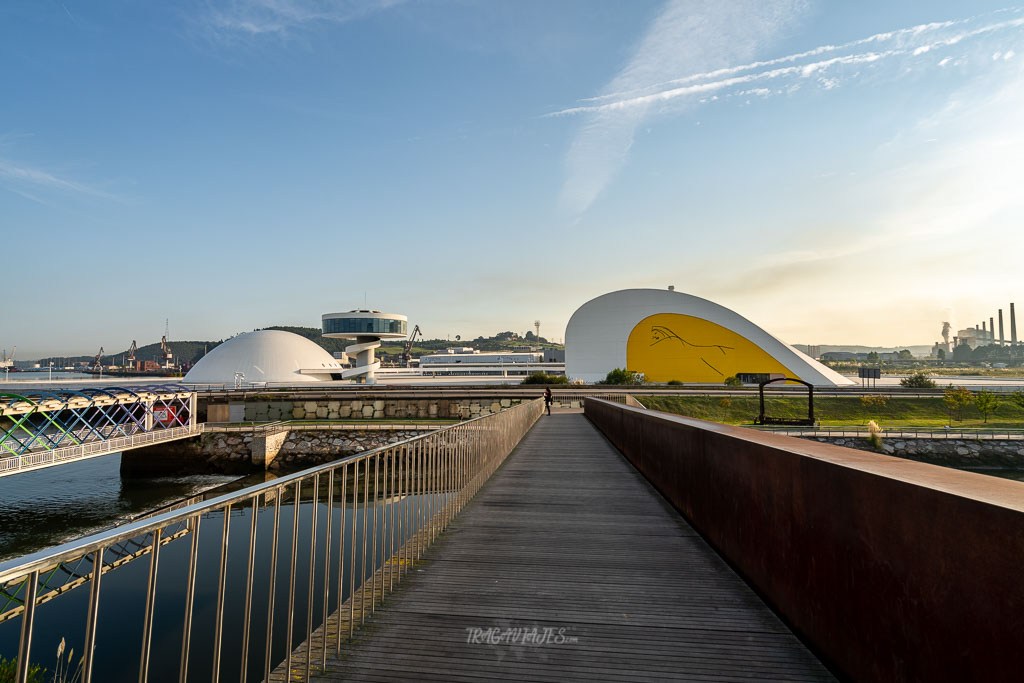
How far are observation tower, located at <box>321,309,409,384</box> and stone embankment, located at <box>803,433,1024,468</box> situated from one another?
200 ft

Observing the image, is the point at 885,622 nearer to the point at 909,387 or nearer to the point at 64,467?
the point at 64,467

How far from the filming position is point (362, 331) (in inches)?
2879

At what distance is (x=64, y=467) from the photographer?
83.6 feet

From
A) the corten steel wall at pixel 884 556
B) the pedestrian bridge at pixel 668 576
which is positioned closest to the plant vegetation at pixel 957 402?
the pedestrian bridge at pixel 668 576

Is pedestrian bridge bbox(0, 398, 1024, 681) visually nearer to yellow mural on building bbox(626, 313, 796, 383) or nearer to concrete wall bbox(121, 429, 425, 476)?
concrete wall bbox(121, 429, 425, 476)

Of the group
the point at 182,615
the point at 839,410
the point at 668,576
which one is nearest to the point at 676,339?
the point at 839,410

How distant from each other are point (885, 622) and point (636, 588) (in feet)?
6.16

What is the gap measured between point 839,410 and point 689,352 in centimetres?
2078

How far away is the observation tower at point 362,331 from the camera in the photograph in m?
72.8

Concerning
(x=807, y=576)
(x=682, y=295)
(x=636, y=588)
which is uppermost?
(x=682, y=295)

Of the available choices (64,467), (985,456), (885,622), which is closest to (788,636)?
(885,622)

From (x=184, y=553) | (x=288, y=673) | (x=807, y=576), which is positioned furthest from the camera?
(x=184, y=553)

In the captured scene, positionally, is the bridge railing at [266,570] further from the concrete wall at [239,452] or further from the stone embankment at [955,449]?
the stone embankment at [955,449]

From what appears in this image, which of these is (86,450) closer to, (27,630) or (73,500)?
(73,500)
